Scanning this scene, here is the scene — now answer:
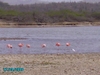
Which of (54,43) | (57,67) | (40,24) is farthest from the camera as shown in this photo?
(40,24)

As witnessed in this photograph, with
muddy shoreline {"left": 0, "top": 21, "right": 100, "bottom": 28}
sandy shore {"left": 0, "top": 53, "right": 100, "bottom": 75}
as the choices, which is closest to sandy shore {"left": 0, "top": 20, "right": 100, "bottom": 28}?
muddy shoreline {"left": 0, "top": 21, "right": 100, "bottom": 28}

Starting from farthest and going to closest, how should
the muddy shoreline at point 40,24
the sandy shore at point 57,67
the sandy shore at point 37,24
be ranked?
1. the sandy shore at point 37,24
2. the muddy shoreline at point 40,24
3. the sandy shore at point 57,67

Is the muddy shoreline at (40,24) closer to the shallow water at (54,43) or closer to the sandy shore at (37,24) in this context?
the sandy shore at (37,24)

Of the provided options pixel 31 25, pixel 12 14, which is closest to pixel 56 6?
pixel 12 14

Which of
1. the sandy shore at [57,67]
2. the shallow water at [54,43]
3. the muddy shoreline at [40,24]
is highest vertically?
the sandy shore at [57,67]

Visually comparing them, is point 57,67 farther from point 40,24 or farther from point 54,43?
point 40,24

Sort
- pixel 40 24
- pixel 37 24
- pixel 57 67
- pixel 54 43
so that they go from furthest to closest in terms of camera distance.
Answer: pixel 40 24 → pixel 37 24 → pixel 54 43 → pixel 57 67

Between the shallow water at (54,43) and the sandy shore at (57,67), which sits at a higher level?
the sandy shore at (57,67)

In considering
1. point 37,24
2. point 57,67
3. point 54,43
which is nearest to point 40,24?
point 37,24

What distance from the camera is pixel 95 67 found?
1503 centimetres

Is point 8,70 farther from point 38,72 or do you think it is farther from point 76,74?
point 76,74

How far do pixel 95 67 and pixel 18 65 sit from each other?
287 centimetres

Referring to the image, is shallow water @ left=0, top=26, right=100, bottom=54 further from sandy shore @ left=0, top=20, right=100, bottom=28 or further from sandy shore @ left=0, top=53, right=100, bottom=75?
sandy shore @ left=0, top=20, right=100, bottom=28

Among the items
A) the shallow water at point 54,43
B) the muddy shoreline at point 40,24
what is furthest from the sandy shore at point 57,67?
the muddy shoreline at point 40,24
